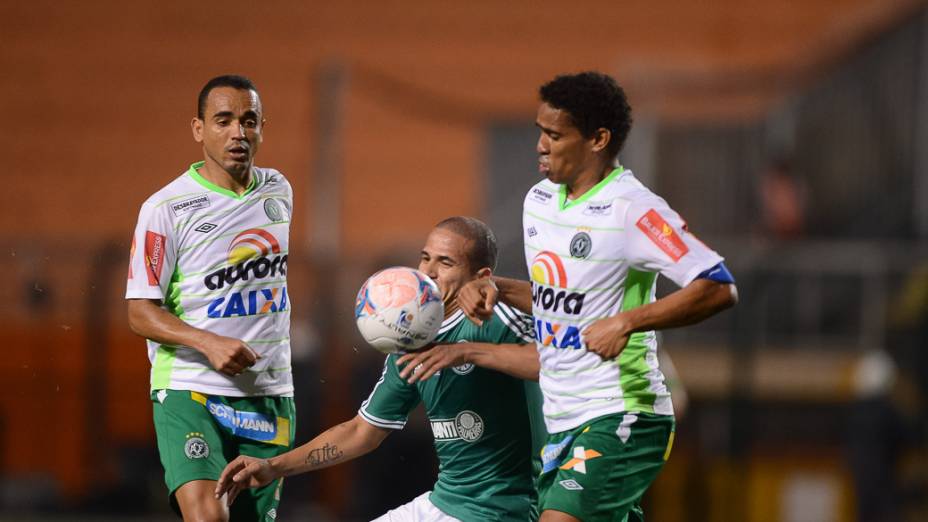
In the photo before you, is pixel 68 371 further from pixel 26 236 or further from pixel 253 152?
pixel 253 152

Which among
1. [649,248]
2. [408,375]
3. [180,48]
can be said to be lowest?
[408,375]

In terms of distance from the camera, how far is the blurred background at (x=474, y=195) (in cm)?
1083

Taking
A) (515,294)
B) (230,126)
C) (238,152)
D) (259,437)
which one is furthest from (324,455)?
(230,126)

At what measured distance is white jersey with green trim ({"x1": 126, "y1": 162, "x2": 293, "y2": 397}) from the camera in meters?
4.54

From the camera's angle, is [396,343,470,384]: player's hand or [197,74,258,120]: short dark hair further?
[197,74,258,120]: short dark hair

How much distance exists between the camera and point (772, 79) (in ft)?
49.0

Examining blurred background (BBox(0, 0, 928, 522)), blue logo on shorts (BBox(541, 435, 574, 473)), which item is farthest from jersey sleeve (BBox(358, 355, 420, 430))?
blurred background (BBox(0, 0, 928, 522))

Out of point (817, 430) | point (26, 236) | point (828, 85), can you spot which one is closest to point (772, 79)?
point (828, 85)

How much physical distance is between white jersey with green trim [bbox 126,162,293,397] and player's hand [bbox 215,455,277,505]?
0.31 metres

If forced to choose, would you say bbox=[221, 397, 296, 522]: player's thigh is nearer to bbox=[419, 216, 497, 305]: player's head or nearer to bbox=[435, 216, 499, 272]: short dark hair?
bbox=[419, 216, 497, 305]: player's head

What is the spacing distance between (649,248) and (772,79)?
1129cm

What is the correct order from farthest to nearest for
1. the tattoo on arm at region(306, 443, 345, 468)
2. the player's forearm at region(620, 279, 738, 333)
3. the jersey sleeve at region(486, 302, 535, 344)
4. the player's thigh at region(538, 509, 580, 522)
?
the jersey sleeve at region(486, 302, 535, 344), the tattoo on arm at region(306, 443, 345, 468), the player's thigh at region(538, 509, 580, 522), the player's forearm at region(620, 279, 738, 333)

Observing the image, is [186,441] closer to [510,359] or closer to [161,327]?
[161,327]

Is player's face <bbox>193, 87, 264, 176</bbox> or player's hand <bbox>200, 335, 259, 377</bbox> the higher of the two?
player's face <bbox>193, 87, 264, 176</bbox>
